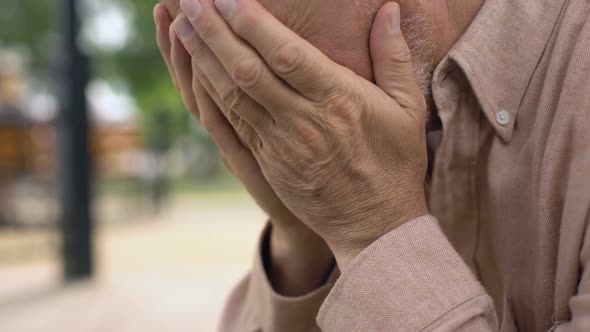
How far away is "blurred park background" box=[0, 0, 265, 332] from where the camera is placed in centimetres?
398

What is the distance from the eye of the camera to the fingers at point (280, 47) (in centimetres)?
86

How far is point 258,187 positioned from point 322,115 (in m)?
0.27

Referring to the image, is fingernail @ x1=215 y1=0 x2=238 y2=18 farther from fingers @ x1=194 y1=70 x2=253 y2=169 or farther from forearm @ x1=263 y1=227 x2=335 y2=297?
forearm @ x1=263 y1=227 x2=335 y2=297

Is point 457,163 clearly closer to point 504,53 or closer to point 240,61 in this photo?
point 504,53

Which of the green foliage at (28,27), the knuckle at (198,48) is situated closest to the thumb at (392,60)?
the knuckle at (198,48)

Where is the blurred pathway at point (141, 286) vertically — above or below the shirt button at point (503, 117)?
below

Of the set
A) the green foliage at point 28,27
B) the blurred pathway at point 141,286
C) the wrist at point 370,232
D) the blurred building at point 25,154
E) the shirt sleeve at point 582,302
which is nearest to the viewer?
the shirt sleeve at point 582,302

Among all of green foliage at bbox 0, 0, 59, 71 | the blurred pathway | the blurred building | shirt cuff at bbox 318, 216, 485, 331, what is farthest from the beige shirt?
green foliage at bbox 0, 0, 59, 71

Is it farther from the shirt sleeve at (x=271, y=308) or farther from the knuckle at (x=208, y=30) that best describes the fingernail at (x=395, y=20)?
the shirt sleeve at (x=271, y=308)

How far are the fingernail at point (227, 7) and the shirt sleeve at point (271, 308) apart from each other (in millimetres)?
517

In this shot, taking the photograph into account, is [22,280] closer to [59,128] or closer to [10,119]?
[59,128]

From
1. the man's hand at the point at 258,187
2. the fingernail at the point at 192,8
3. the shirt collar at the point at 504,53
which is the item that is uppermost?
the fingernail at the point at 192,8

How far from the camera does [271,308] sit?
1201mm

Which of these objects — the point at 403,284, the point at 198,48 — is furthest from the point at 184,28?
the point at 403,284
